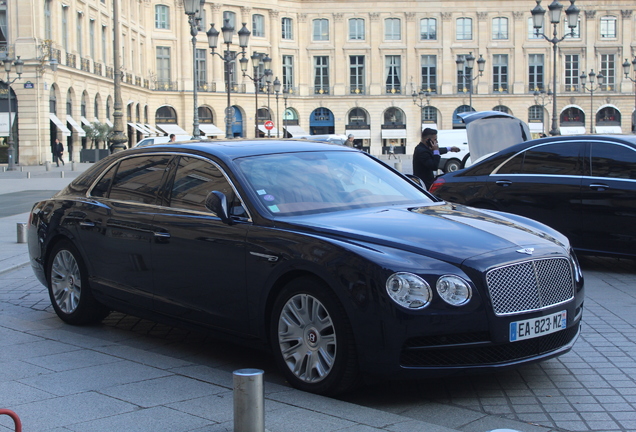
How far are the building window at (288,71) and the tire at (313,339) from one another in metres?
77.7

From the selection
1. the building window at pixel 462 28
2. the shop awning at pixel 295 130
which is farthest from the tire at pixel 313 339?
the building window at pixel 462 28

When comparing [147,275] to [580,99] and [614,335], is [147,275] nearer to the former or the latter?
[614,335]

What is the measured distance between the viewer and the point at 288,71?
269 ft

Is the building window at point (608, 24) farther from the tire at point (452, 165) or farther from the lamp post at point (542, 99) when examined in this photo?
the tire at point (452, 165)

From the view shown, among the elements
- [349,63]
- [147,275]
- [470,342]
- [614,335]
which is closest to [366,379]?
[470,342]

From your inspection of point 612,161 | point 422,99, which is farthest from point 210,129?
point 612,161

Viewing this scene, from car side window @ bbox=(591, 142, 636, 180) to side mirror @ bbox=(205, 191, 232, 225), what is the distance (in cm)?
557

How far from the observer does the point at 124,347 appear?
246 inches

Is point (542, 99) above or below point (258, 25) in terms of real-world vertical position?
below

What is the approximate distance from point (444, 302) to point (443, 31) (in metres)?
80.5

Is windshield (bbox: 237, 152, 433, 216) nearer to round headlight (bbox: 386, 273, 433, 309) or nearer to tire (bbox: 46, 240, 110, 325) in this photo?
round headlight (bbox: 386, 273, 433, 309)

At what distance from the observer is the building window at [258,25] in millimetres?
80125

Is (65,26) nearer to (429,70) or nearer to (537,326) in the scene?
(429,70)

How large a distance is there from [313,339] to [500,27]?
267 ft
